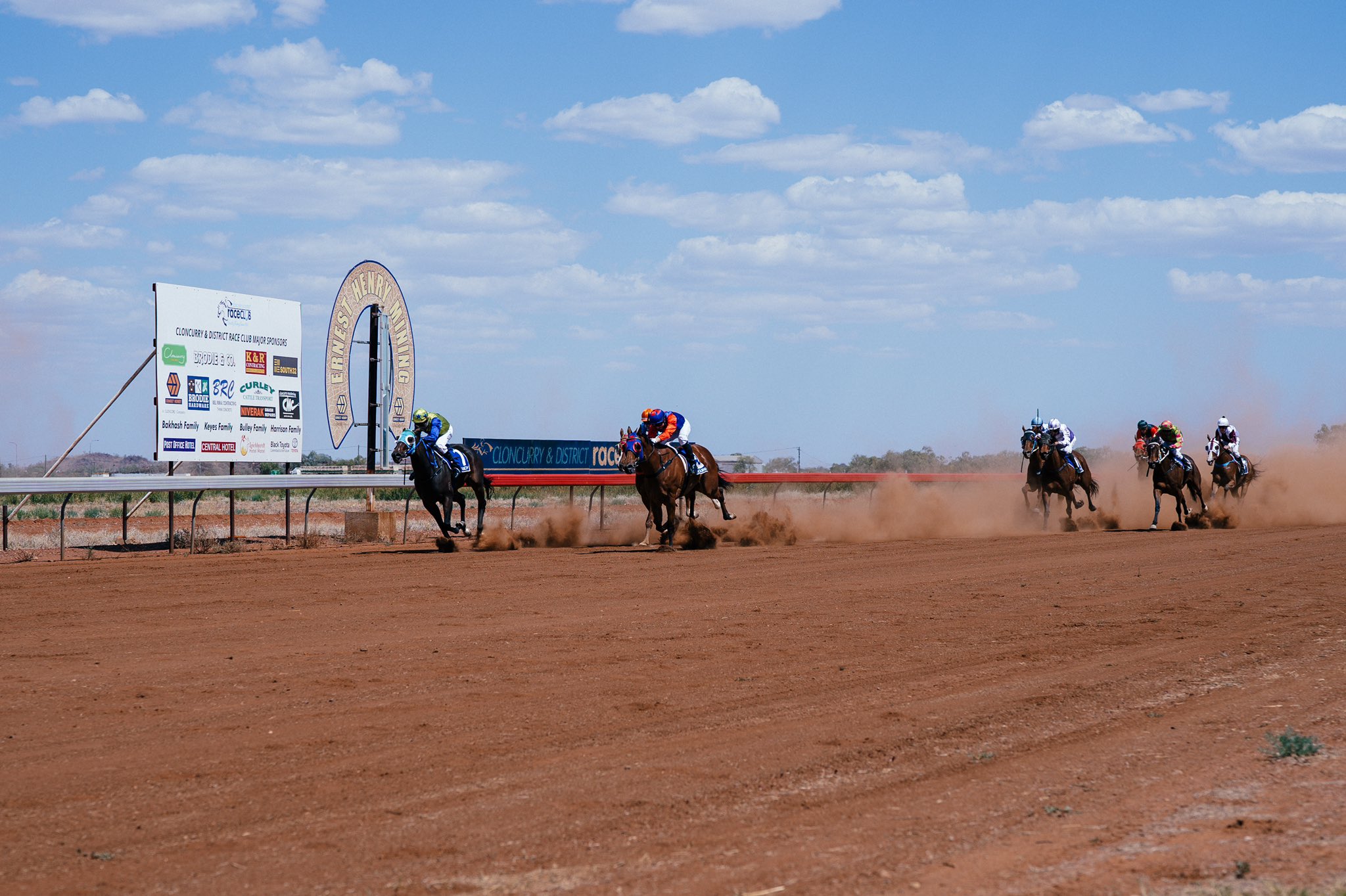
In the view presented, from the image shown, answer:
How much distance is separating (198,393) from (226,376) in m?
0.81

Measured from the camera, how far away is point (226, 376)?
2483 centimetres

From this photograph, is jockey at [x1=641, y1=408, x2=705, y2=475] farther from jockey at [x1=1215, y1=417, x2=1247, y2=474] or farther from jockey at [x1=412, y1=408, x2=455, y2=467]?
jockey at [x1=1215, y1=417, x2=1247, y2=474]

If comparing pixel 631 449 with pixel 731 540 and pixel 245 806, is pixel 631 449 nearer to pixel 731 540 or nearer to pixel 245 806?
pixel 731 540

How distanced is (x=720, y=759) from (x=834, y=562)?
42.4 ft

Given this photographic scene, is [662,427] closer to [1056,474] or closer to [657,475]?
[657,475]

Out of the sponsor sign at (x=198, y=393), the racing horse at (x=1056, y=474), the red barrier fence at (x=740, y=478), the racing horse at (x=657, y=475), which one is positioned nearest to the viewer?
the racing horse at (x=657, y=475)

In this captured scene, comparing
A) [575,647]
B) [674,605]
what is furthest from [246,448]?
[575,647]

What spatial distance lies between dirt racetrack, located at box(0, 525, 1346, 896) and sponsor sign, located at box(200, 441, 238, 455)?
1074 cm

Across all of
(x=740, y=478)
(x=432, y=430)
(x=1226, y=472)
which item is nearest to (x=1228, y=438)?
(x=1226, y=472)

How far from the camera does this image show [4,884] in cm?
482

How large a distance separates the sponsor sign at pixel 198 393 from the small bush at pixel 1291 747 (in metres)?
21.5

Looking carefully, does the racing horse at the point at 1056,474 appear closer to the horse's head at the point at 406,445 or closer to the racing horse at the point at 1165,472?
the racing horse at the point at 1165,472

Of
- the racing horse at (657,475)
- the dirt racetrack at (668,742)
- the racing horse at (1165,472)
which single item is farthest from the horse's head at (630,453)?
the racing horse at (1165,472)

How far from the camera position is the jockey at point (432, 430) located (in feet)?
72.8
